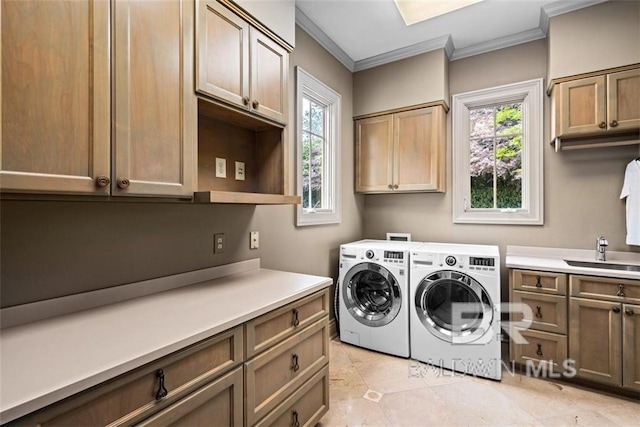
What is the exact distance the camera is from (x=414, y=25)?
2.63 metres

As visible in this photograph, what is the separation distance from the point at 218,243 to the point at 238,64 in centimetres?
100

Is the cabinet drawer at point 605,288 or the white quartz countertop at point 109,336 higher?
the white quartz countertop at point 109,336

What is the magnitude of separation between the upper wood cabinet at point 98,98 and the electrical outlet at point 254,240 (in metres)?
0.78

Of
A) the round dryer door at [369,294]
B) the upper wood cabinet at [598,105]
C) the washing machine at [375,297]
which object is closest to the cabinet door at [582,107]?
the upper wood cabinet at [598,105]

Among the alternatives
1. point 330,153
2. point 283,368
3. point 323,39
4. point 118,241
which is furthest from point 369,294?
point 323,39

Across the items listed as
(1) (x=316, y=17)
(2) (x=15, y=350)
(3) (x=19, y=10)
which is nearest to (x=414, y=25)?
(1) (x=316, y=17)

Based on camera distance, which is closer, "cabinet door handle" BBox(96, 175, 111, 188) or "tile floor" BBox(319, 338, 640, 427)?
"cabinet door handle" BBox(96, 175, 111, 188)

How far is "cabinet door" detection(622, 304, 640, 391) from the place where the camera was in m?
1.97

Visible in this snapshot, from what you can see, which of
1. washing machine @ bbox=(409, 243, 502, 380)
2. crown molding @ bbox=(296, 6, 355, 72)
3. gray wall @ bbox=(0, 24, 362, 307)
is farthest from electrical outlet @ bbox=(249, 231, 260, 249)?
crown molding @ bbox=(296, 6, 355, 72)

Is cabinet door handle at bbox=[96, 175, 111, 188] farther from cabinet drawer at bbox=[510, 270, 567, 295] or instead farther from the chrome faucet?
the chrome faucet

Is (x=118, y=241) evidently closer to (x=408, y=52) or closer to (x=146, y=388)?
(x=146, y=388)

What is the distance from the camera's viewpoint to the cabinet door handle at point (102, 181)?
3.39 ft

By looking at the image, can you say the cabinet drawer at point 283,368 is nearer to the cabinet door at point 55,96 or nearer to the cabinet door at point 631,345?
the cabinet door at point 55,96

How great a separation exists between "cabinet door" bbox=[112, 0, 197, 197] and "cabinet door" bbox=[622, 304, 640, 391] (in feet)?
9.06
